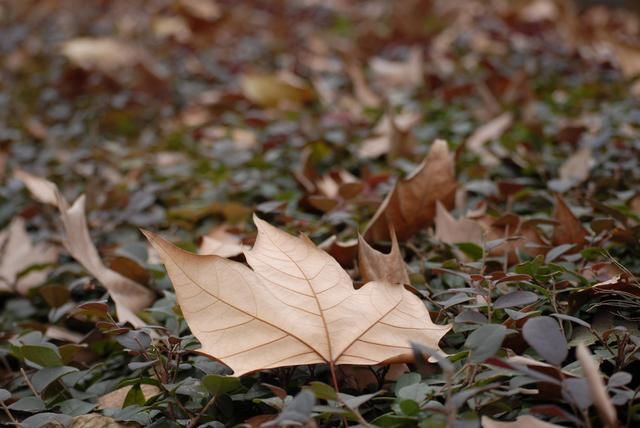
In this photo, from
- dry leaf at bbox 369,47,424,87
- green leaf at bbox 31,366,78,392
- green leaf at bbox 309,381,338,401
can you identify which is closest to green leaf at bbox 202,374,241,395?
green leaf at bbox 309,381,338,401

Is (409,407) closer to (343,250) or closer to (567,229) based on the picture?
(343,250)

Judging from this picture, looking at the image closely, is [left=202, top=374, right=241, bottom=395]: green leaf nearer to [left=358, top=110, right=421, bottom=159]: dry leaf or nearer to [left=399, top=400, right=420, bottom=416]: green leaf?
[left=399, top=400, right=420, bottom=416]: green leaf

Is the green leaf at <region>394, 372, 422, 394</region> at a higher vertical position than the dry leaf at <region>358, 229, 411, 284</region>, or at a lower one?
lower

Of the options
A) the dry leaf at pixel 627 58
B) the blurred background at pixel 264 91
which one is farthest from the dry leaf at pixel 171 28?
the dry leaf at pixel 627 58

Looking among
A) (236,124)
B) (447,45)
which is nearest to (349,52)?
(447,45)

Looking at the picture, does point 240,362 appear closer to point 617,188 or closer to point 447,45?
point 617,188
